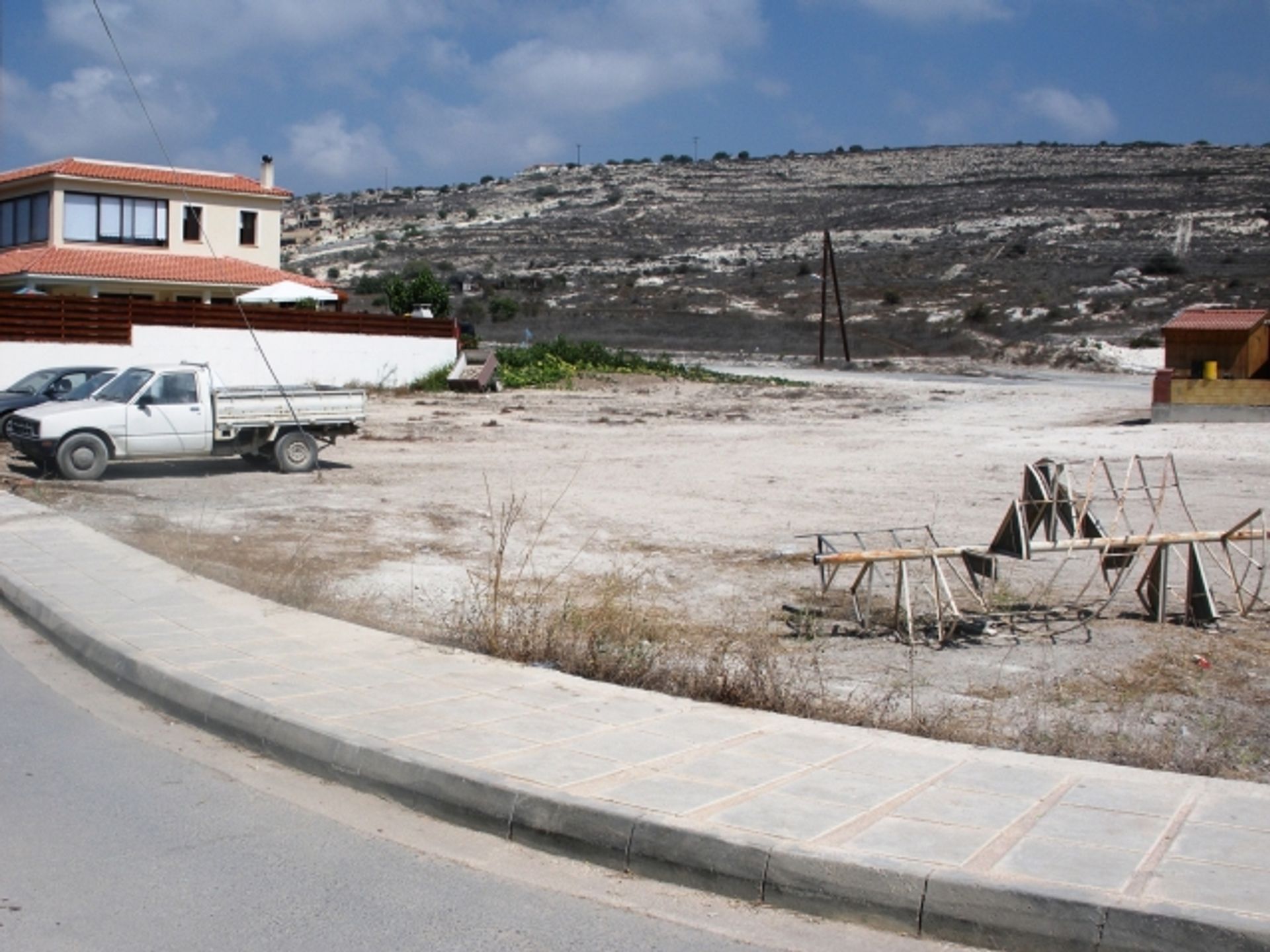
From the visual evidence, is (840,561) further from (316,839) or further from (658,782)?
(316,839)

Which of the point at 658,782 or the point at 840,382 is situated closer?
the point at 658,782

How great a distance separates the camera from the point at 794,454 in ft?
80.2

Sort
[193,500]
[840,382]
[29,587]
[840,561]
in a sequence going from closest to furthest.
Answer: [840,561] → [29,587] → [193,500] → [840,382]

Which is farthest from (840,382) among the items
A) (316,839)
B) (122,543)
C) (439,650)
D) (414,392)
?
(316,839)

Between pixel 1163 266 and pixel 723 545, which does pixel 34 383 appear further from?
pixel 1163 266

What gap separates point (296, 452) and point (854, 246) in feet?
255

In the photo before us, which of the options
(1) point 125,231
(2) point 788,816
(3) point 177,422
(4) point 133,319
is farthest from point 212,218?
(2) point 788,816

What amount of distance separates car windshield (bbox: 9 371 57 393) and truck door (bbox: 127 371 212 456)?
21.5 feet

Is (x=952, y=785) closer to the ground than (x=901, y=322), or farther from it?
closer to the ground

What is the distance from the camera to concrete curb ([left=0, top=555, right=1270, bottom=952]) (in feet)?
15.0

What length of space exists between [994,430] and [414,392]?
55.2ft

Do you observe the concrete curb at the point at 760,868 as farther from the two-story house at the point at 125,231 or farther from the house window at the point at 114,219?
the house window at the point at 114,219

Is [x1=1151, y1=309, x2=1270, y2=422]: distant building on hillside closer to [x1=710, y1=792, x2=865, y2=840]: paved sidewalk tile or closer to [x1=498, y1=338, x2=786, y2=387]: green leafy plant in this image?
[x1=498, y1=338, x2=786, y2=387]: green leafy plant

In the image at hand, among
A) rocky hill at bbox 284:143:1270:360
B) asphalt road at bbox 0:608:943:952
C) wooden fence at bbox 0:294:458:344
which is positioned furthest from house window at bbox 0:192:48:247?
asphalt road at bbox 0:608:943:952
